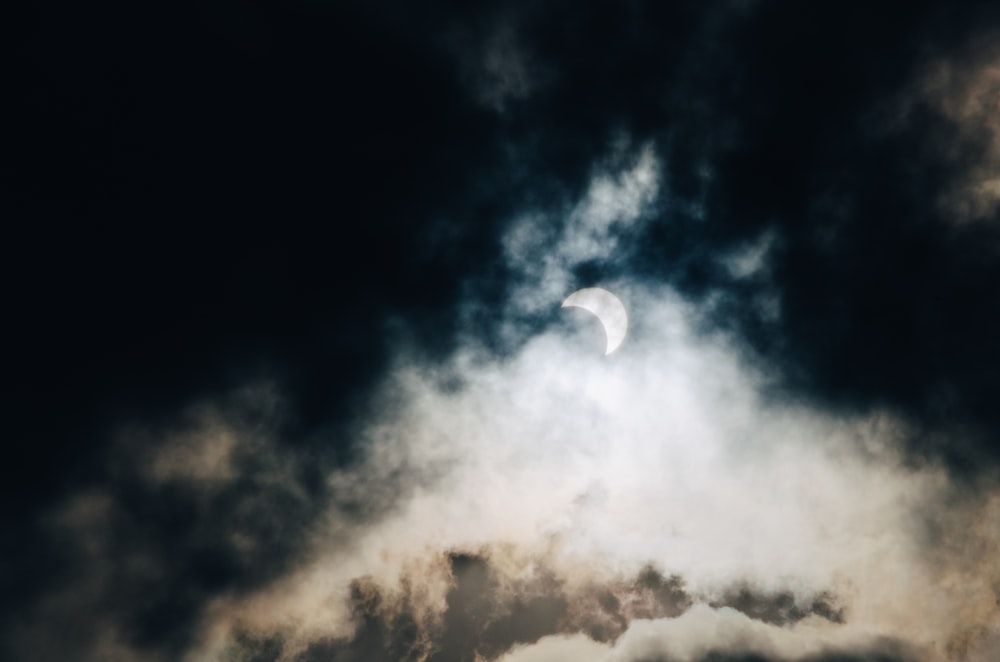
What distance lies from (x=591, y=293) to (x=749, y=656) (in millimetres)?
144839

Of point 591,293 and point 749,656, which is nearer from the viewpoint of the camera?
point 591,293

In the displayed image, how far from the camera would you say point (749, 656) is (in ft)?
488

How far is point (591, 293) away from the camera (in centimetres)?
4425
